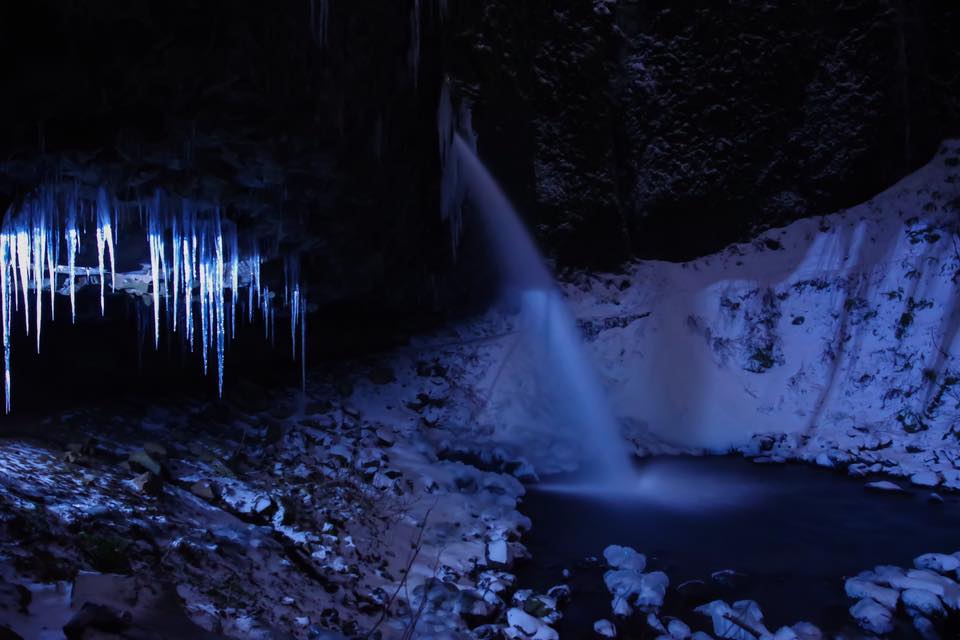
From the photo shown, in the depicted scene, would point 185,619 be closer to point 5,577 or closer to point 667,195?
point 5,577

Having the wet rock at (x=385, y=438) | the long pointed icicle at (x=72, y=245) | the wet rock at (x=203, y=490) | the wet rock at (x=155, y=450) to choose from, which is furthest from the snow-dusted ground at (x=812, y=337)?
the long pointed icicle at (x=72, y=245)

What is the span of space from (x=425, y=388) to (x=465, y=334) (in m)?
1.94

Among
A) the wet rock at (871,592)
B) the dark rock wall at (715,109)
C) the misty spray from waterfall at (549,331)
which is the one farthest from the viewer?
the dark rock wall at (715,109)

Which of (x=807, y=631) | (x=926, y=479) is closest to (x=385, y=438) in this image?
(x=807, y=631)

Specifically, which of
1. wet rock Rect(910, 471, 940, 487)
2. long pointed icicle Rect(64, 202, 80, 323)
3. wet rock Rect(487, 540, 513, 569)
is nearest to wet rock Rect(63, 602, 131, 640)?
wet rock Rect(487, 540, 513, 569)

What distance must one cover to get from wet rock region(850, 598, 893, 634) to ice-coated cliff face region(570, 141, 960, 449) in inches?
208

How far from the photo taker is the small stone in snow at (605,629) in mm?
4414

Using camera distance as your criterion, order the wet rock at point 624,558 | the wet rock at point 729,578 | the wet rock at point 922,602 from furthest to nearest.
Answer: the wet rock at point 624,558 < the wet rock at point 729,578 < the wet rock at point 922,602

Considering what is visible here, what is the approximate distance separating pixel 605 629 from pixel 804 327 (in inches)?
358

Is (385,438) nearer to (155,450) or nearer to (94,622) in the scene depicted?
(155,450)

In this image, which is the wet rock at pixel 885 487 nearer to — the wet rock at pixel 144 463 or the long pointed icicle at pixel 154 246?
the wet rock at pixel 144 463

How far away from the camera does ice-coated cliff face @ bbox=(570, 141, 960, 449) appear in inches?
384

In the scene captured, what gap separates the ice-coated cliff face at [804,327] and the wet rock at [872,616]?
5277mm

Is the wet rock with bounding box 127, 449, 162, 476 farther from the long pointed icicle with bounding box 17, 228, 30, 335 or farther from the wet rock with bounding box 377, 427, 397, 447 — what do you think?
the wet rock with bounding box 377, 427, 397, 447
